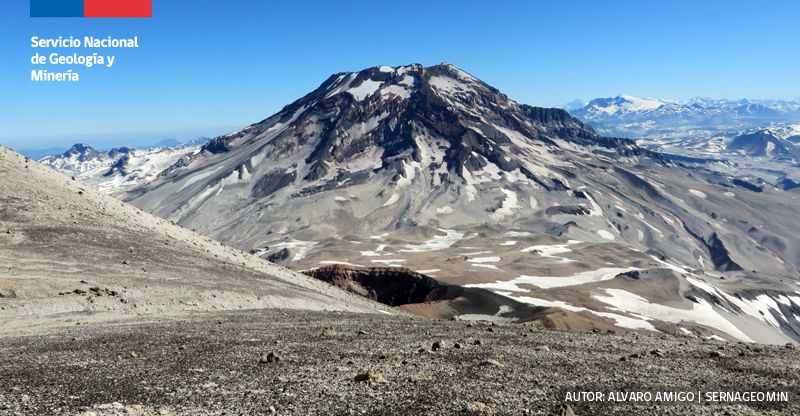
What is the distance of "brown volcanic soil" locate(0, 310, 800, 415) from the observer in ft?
45.1

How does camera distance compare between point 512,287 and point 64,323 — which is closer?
point 64,323

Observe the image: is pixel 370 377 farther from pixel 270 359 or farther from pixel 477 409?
pixel 270 359

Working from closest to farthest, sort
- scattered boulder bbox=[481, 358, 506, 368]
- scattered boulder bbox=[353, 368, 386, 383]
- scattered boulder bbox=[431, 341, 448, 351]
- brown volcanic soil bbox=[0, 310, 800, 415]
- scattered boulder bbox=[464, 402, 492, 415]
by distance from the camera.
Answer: scattered boulder bbox=[464, 402, 492, 415] → brown volcanic soil bbox=[0, 310, 800, 415] → scattered boulder bbox=[353, 368, 386, 383] → scattered boulder bbox=[481, 358, 506, 368] → scattered boulder bbox=[431, 341, 448, 351]

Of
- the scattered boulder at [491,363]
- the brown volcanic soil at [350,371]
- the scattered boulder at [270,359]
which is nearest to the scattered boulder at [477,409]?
A: the brown volcanic soil at [350,371]

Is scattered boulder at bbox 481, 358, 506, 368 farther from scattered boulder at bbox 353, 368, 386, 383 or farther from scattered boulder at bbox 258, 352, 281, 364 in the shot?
scattered boulder at bbox 258, 352, 281, 364

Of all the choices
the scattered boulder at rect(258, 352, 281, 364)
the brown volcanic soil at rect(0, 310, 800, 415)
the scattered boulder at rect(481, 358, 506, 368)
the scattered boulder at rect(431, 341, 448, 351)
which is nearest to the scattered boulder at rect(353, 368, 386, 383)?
the brown volcanic soil at rect(0, 310, 800, 415)

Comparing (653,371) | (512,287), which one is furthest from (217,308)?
(512,287)

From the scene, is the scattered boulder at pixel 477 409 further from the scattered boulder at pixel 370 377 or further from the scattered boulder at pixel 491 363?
the scattered boulder at pixel 491 363

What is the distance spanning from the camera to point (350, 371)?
55.4ft

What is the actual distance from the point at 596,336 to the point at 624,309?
278ft

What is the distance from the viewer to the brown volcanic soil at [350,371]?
13.7 metres

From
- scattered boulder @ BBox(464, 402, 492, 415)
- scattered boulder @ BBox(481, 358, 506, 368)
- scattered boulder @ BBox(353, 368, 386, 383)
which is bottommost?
scattered boulder @ BBox(481, 358, 506, 368)

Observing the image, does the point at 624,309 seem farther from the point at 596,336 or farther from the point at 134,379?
the point at 134,379

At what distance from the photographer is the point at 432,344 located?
20.8m
